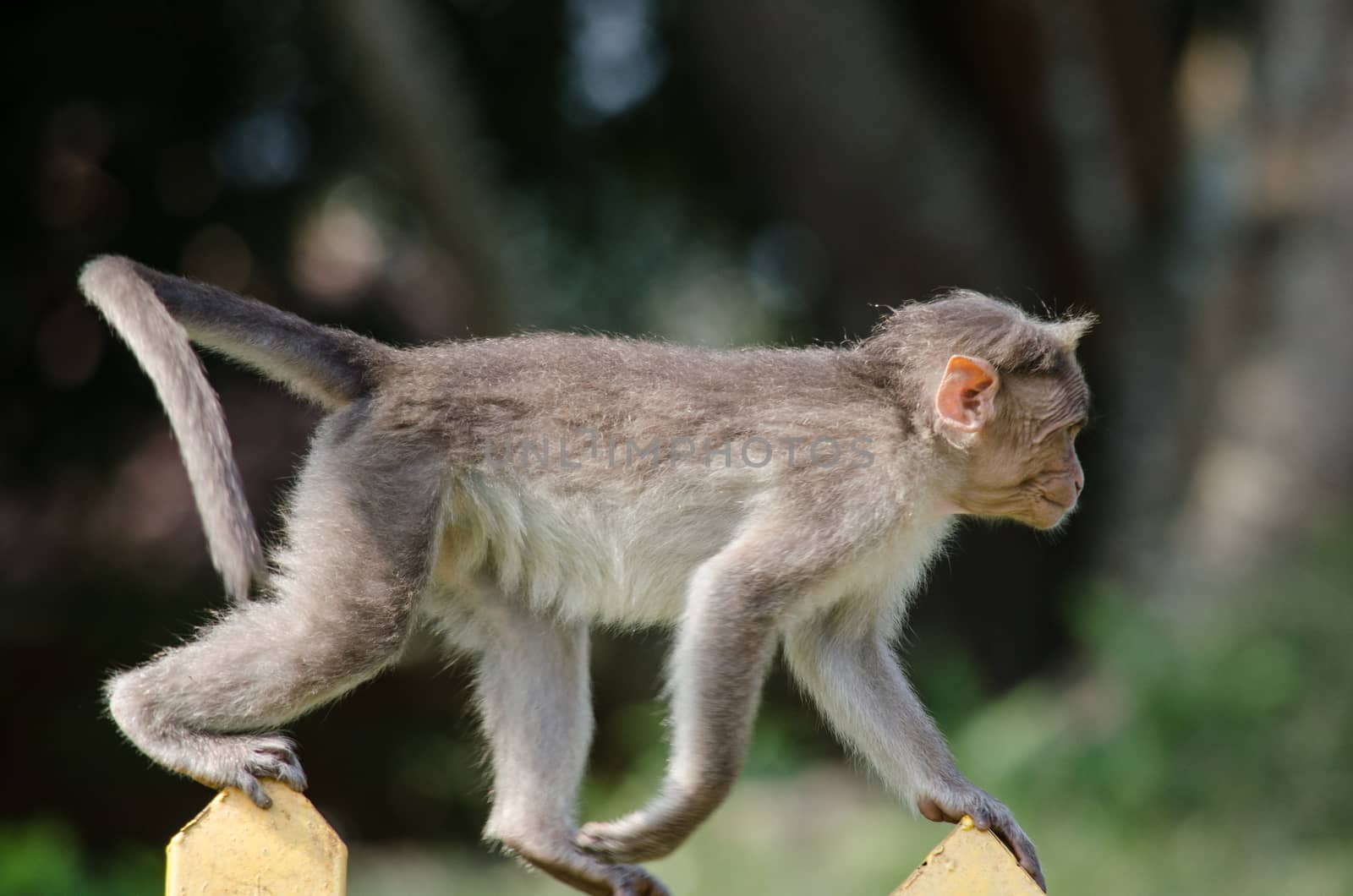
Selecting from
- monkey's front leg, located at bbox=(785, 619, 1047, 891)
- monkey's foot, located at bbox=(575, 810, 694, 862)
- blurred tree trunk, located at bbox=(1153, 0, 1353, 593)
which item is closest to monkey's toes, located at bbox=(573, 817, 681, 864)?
monkey's foot, located at bbox=(575, 810, 694, 862)

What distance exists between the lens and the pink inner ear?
430 centimetres

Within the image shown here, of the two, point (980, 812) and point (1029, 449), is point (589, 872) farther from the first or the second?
point (1029, 449)

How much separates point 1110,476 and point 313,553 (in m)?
8.17

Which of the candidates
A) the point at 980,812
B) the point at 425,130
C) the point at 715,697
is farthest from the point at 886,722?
the point at 425,130

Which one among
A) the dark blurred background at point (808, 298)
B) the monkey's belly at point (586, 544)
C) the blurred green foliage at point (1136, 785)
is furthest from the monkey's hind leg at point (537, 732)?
the dark blurred background at point (808, 298)

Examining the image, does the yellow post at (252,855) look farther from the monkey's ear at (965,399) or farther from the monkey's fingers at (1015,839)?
the monkey's ear at (965,399)

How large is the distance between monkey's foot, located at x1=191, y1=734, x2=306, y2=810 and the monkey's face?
6.96 ft

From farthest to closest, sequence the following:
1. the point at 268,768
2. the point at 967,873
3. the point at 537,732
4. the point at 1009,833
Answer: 1. the point at 537,732
2. the point at 1009,833
3. the point at 268,768
4. the point at 967,873

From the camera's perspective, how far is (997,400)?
14.4 feet

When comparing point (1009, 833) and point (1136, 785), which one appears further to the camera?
point (1136, 785)

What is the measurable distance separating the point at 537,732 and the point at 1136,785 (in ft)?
16.1

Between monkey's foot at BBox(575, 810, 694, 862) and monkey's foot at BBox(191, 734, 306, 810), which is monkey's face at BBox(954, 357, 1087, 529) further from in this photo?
monkey's foot at BBox(191, 734, 306, 810)

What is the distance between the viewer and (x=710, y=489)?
430cm

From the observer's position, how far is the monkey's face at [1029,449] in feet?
14.4
